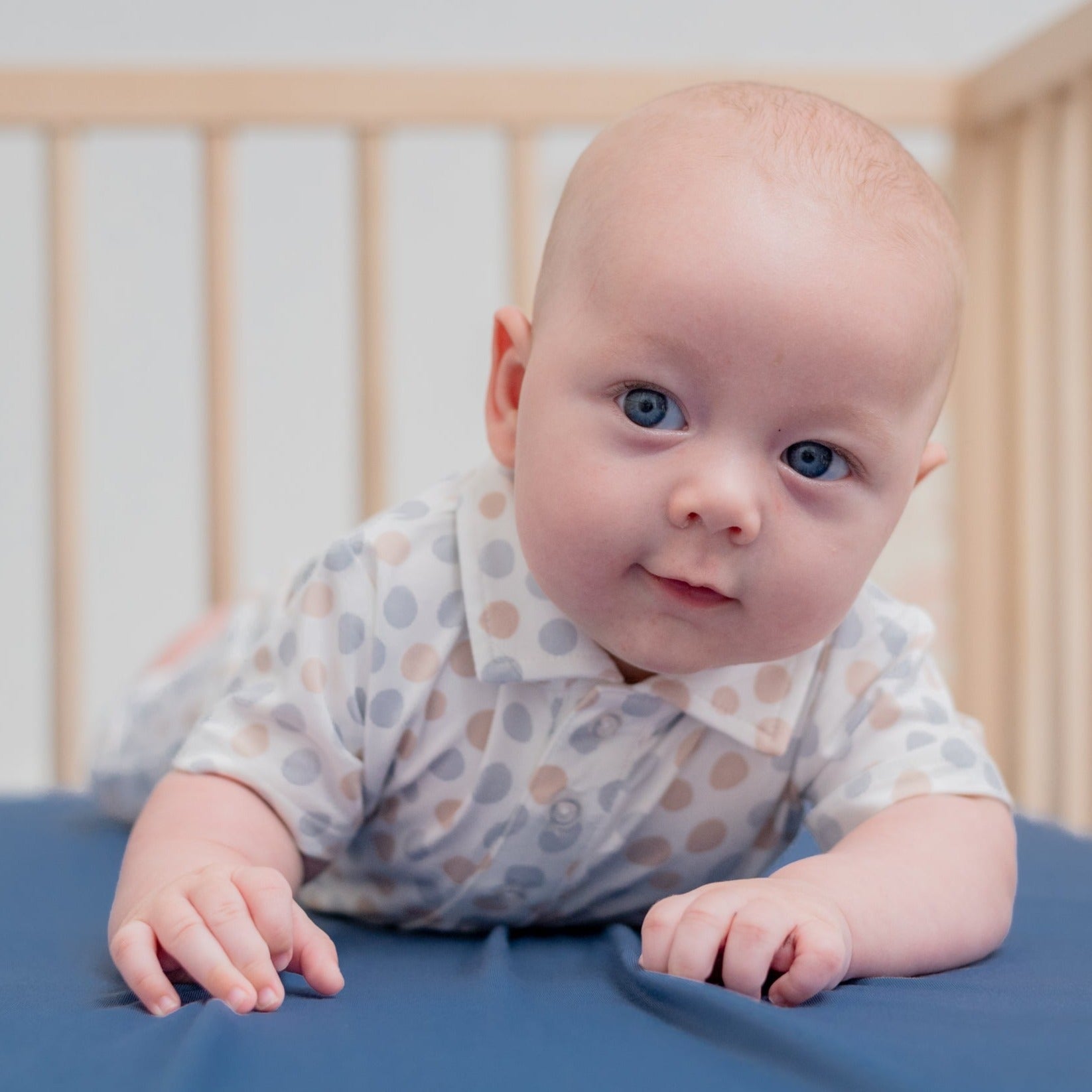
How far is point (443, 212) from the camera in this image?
164cm

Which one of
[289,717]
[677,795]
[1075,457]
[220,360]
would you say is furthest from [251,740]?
[1075,457]

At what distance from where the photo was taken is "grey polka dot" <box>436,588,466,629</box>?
73 cm

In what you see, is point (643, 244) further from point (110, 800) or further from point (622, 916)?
point (110, 800)

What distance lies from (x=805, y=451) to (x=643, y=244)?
12 centimetres

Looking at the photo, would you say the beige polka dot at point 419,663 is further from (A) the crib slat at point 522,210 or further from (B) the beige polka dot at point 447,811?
(A) the crib slat at point 522,210

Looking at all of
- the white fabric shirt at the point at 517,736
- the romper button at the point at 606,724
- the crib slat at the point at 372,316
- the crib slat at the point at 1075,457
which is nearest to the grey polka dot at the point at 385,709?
the white fabric shirt at the point at 517,736

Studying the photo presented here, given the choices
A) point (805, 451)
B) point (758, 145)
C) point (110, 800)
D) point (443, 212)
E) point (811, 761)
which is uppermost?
point (443, 212)

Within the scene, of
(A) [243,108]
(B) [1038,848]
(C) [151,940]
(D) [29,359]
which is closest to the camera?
(C) [151,940]

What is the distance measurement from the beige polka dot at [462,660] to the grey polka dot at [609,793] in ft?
0.30

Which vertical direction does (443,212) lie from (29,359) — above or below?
above

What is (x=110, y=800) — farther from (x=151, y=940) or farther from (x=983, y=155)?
(x=983, y=155)

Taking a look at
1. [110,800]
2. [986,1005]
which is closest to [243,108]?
[110,800]

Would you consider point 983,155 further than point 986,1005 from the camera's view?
Yes

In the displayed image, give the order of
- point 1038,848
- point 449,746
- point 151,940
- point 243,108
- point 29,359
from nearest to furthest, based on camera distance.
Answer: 1. point 151,940
2. point 449,746
3. point 1038,848
4. point 243,108
5. point 29,359
